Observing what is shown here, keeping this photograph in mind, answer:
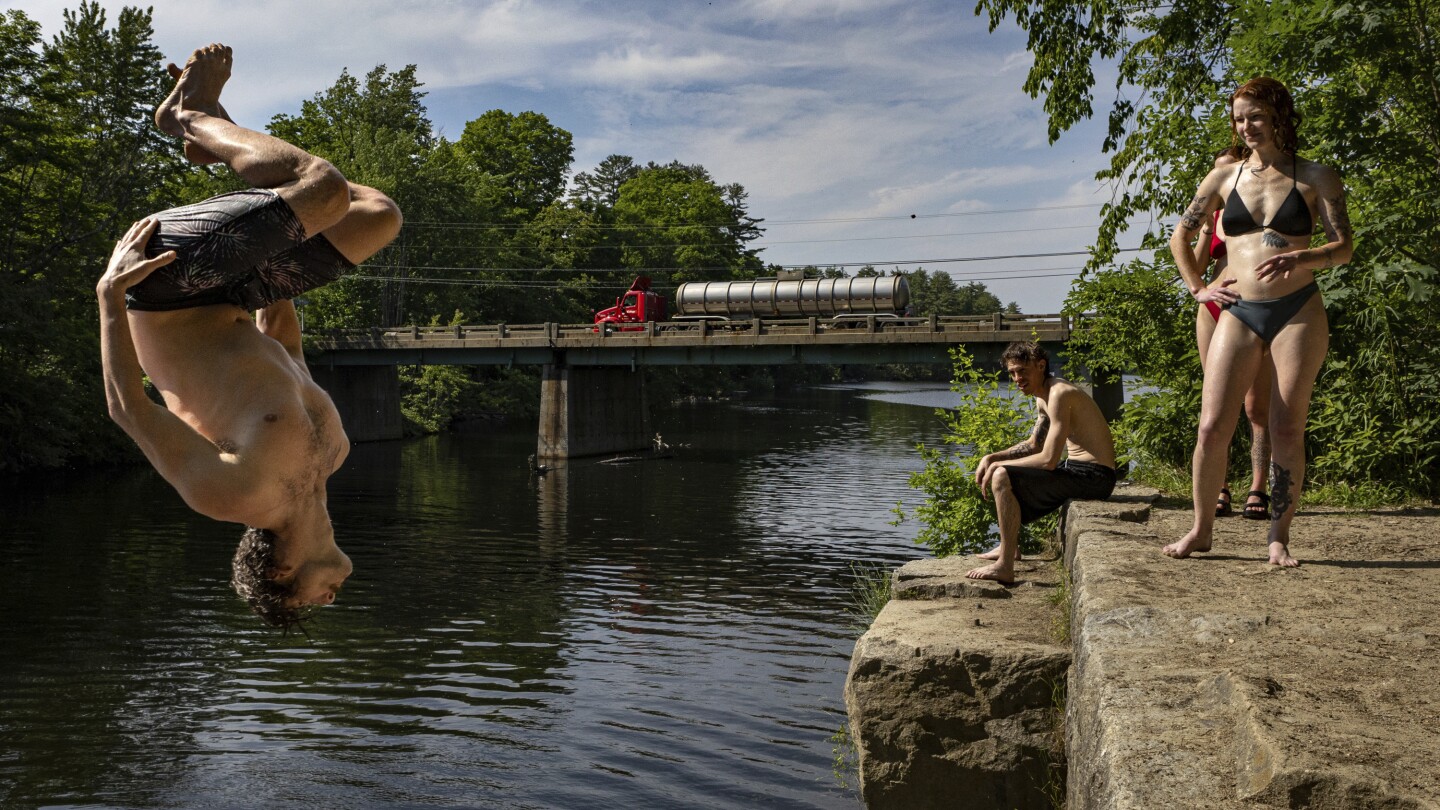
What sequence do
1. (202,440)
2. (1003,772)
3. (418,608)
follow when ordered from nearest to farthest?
1. (202,440)
2. (1003,772)
3. (418,608)

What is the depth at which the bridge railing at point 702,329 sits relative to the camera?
42.5 m

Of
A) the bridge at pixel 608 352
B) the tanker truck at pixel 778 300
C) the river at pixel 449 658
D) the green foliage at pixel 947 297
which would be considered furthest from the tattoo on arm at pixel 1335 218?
the green foliage at pixel 947 297

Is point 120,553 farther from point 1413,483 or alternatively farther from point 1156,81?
point 1413,483

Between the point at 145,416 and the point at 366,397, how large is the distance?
57.3 metres

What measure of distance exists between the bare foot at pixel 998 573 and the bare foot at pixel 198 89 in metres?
6.30

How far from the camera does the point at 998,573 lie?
780 cm

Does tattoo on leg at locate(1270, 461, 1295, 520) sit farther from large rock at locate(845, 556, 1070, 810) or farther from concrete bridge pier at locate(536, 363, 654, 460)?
concrete bridge pier at locate(536, 363, 654, 460)

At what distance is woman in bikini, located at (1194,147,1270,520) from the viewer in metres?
6.27

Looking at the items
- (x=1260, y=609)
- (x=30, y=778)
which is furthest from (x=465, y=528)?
(x=1260, y=609)

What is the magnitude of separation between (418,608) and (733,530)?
10.9 metres

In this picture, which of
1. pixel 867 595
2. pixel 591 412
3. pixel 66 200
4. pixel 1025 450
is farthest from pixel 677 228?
pixel 1025 450

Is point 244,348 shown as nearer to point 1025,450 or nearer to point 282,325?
point 282,325


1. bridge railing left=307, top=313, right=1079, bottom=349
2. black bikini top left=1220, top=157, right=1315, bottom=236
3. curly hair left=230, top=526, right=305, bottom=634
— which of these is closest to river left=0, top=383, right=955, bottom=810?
black bikini top left=1220, top=157, right=1315, bottom=236

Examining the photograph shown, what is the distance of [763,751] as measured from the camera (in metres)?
12.1
